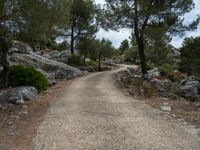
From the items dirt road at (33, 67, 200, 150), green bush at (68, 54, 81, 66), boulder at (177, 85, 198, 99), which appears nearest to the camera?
dirt road at (33, 67, 200, 150)

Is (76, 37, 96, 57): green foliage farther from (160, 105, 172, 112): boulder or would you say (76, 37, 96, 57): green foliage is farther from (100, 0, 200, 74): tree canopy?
(160, 105, 172, 112): boulder

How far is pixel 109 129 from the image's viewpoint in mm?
11867

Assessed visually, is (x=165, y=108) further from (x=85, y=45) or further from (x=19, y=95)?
(x=85, y=45)

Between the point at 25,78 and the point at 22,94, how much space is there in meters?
2.97

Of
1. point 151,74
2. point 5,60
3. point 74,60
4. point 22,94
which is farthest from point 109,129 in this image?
point 74,60

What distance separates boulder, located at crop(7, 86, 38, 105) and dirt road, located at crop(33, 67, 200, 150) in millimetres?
2060

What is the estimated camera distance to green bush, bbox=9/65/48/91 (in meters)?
21.5

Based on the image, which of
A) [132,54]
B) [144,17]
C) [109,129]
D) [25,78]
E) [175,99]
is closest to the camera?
[109,129]

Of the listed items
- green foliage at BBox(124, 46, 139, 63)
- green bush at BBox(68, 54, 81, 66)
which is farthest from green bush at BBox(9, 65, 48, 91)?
green foliage at BBox(124, 46, 139, 63)

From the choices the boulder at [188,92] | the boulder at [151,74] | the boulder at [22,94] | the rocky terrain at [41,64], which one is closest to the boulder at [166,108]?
the boulder at [22,94]

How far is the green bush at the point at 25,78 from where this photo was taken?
2152 centimetres

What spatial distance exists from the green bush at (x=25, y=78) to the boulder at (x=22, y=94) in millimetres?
1246

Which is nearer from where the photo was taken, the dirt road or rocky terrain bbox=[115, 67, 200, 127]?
the dirt road

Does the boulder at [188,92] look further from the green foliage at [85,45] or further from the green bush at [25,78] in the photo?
the green foliage at [85,45]
